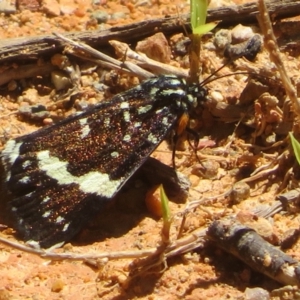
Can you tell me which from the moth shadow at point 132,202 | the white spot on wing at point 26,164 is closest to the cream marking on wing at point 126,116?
the moth shadow at point 132,202

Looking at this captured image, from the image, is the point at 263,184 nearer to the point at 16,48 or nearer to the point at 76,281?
the point at 76,281

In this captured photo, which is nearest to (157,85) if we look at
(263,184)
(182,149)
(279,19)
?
(182,149)

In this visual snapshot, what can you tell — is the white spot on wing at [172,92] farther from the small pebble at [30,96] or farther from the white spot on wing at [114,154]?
the small pebble at [30,96]

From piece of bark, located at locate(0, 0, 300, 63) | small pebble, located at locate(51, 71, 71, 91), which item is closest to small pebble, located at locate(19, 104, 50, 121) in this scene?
small pebble, located at locate(51, 71, 71, 91)

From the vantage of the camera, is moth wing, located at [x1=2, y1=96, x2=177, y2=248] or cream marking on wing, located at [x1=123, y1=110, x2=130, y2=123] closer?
moth wing, located at [x1=2, y1=96, x2=177, y2=248]

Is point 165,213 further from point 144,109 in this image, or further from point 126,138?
point 144,109

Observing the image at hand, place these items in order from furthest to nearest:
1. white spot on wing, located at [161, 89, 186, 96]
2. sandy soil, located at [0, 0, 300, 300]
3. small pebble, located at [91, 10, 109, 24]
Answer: small pebble, located at [91, 10, 109, 24]
white spot on wing, located at [161, 89, 186, 96]
sandy soil, located at [0, 0, 300, 300]

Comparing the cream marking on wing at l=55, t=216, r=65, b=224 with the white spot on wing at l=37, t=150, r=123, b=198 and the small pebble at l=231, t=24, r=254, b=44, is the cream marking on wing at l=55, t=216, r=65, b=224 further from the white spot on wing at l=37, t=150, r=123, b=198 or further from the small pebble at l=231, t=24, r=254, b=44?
the small pebble at l=231, t=24, r=254, b=44
